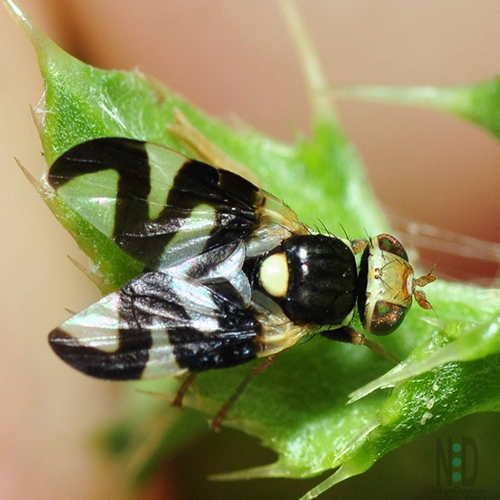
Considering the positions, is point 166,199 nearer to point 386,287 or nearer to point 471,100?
point 386,287

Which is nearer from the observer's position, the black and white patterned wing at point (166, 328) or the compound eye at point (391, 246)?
the black and white patterned wing at point (166, 328)

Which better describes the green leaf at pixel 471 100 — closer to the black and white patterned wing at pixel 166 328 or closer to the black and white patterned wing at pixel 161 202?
the black and white patterned wing at pixel 161 202

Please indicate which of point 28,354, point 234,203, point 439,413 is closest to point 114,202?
point 234,203

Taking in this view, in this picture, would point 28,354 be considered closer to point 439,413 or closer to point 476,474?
point 476,474

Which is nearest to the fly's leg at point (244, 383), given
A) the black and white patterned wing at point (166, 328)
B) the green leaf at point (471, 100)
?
the black and white patterned wing at point (166, 328)

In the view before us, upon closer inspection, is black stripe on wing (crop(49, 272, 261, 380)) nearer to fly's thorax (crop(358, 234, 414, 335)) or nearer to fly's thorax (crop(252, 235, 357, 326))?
fly's thorax (crop(252, 235, 357, 326))

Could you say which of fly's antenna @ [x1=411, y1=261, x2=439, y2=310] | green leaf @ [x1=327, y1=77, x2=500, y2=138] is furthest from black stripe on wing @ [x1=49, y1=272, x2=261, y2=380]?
green leaf @ [x1=327, y1=77, x2=500, y2=138]
